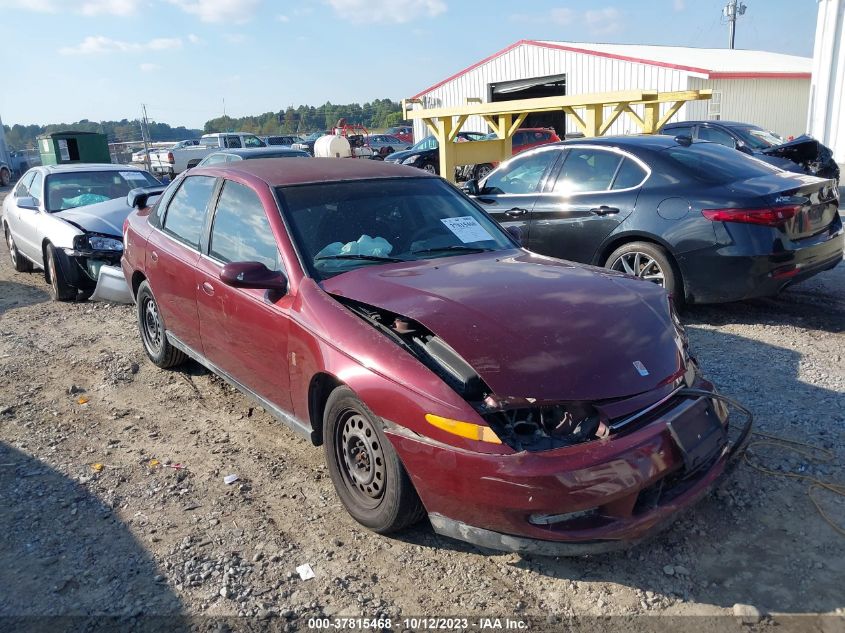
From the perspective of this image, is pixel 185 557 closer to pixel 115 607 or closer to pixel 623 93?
pixel 115 607

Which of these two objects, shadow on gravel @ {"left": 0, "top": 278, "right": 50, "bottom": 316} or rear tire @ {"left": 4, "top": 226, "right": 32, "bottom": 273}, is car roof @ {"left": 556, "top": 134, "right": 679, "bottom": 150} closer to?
shadow on gravel @ {"left": 0, "top": 278, "right": 50, "bottom": 316}

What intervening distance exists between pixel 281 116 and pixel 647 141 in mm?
63521

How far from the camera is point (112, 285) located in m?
6.88

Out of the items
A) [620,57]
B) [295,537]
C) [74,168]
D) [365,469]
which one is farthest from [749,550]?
[620,57]

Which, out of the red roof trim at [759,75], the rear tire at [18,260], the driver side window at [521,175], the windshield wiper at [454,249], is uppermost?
the red roof trim at [759,75]

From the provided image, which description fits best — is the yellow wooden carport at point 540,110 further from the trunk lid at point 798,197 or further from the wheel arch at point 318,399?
the wheel arch at point 318,399

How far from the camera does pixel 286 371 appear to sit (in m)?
3.55

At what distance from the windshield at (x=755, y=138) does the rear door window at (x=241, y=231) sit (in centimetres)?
1157

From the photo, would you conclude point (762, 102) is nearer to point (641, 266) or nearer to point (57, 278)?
point (641, 266)

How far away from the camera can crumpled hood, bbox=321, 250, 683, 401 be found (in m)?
2.75

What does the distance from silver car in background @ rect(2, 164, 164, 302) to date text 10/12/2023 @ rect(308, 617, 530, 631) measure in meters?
4.70

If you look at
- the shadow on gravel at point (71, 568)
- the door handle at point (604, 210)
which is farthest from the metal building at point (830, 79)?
the shadow on gravel at point (71, 568)

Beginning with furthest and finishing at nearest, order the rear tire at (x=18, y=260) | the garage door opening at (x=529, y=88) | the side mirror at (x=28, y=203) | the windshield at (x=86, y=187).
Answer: the garage door opening at (x=529, y=88), the rear tire at (x=18, y=260), the windshield at (x=86, y=187), the side mirror at (x=28, y=203)

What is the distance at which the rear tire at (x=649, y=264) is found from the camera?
572 centimetres
